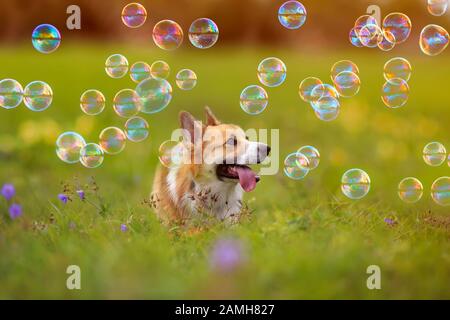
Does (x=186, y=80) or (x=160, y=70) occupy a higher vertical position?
(x=160, y=70)

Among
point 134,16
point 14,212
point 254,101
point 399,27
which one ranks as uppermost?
point 134,16

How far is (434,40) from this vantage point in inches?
288

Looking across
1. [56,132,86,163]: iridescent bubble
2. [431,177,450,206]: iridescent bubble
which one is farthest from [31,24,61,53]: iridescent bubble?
[431,177,450,206]: iridescent bubble

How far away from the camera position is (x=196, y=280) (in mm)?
4152

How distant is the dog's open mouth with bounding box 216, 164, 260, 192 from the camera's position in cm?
550

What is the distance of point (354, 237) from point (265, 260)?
2.42 ft

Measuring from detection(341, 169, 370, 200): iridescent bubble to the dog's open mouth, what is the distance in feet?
3.53

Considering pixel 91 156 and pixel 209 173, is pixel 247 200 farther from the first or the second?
pixel 91 156

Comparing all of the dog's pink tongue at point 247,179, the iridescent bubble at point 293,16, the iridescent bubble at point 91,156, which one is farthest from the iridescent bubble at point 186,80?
the dog's pink tongue at point 247,179

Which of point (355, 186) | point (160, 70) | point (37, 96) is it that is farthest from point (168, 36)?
point (355, 186)

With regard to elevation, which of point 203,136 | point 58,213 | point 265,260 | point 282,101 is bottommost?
point 265,260

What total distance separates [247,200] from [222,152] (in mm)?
516

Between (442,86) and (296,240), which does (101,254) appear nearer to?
(296,240)
